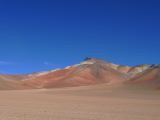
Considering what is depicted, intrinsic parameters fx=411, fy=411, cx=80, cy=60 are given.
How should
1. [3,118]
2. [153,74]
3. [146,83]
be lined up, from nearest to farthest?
[3,118] → [146,83] → [153,74]

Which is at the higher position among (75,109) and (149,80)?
(149,80)

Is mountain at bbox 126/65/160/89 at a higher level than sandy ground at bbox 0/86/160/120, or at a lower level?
higher

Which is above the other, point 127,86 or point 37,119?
point 127,86

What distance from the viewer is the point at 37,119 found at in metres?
22.5

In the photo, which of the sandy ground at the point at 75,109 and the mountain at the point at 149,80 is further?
the mountain at the point at 149,80

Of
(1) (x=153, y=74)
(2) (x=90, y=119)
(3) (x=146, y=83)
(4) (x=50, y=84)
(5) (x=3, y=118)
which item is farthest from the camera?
(4) (x=50, y=84)

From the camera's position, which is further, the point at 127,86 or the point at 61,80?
the point at 61,80

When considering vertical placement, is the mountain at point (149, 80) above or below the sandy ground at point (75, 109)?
above

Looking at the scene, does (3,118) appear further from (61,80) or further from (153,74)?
(61,80)

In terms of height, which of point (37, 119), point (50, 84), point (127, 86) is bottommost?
point (37, 119)

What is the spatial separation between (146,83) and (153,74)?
10.0 m

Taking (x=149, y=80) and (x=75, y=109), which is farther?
(x=149, y=80)

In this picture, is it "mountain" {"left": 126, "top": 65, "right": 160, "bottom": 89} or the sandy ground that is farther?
"mountain" {"left": 126, "top": 65, "right": 160, "bottom": 89}

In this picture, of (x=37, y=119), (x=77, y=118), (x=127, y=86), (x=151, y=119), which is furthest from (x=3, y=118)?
(x=127, y=86)
